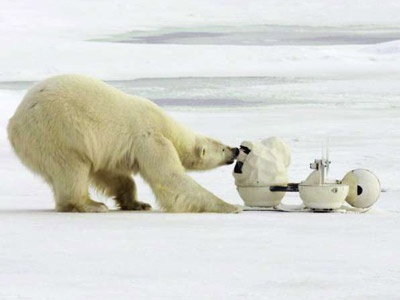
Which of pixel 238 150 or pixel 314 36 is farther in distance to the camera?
pixel 314 36

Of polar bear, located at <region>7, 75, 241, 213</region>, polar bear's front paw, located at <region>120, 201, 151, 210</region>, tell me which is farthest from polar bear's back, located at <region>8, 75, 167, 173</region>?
polar bear's front paw, located at <region>120, 201, 151, 210</region>

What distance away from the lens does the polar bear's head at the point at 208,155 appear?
6578 mm

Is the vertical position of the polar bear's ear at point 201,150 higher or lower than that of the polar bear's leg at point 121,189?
higher

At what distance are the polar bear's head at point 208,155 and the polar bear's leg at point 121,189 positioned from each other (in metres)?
0.37

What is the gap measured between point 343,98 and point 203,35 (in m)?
9.81

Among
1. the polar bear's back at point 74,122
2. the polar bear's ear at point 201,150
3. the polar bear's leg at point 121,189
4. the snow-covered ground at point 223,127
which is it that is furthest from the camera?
the polar bear's leg at point 121,189

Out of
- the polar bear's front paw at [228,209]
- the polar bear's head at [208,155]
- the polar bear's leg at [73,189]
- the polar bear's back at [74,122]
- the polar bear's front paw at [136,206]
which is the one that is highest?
the polar bear's back at [74,122]

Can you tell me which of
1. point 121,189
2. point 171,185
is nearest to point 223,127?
point 121,189

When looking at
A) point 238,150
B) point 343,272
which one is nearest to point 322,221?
point 238,150

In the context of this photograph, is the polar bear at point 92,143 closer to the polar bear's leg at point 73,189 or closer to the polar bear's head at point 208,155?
the polar bear's leg at point 73,189

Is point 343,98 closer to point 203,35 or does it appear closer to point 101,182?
point 101,182

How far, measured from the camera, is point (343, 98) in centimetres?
1422

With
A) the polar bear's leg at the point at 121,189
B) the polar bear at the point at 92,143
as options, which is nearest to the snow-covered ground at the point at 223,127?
the polar bear at the point at 92,143

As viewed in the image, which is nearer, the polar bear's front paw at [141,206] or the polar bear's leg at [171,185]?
the polar bear's leg at [171,185]
